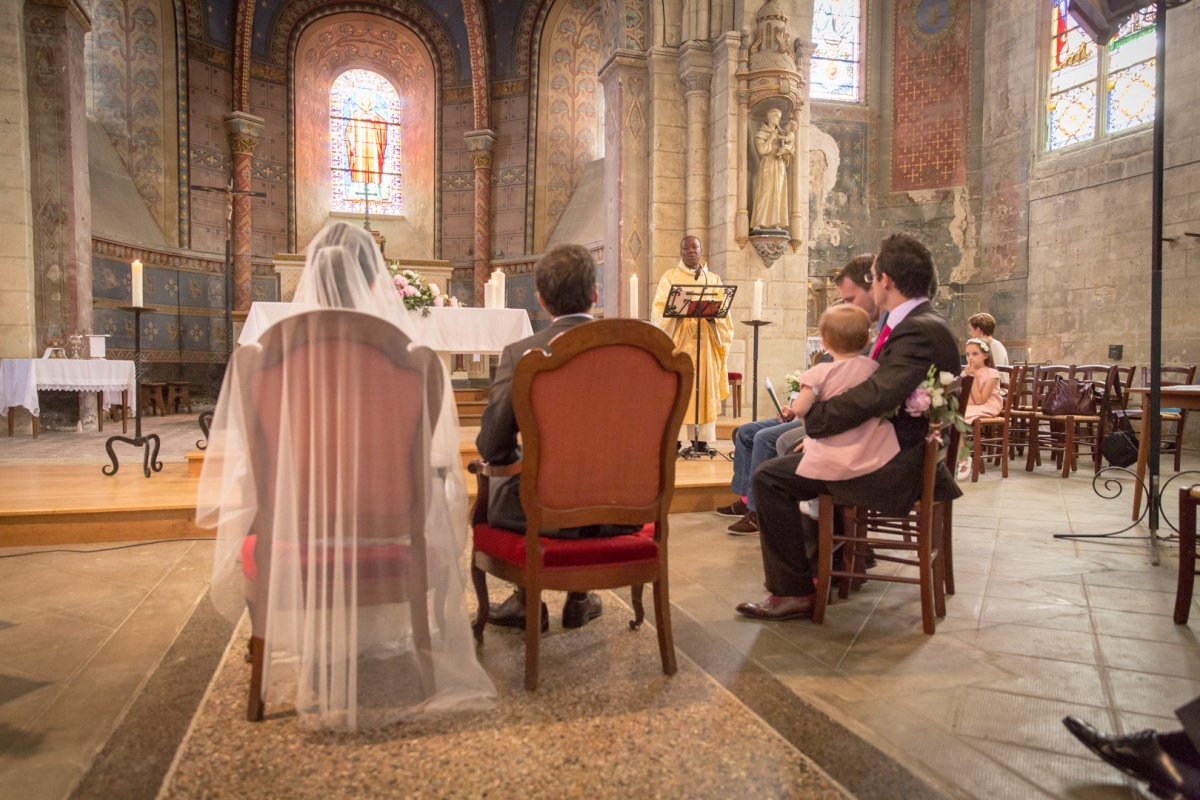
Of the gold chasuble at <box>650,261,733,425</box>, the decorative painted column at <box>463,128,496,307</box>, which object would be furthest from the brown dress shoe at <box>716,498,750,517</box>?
the decorative painted column at <box>463,128,496,307</box>

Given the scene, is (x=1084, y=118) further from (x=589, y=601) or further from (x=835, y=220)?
(x=589, y=601)

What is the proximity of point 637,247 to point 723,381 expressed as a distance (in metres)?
2.82

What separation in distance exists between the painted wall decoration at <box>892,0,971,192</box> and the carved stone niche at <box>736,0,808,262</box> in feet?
19.3

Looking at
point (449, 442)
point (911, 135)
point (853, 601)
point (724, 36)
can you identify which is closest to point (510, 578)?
point (449, 442)

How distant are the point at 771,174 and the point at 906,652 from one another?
21.6ft

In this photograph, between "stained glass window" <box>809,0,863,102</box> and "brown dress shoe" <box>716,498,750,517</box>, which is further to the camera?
"stained glass window" <box>809,0,863,102</box>

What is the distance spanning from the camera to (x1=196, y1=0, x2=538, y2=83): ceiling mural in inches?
504

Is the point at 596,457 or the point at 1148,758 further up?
the point at 596,457

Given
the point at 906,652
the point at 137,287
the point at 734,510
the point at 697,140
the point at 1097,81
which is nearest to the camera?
the point at 906,652

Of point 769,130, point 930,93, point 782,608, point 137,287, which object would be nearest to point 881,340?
point 782,608

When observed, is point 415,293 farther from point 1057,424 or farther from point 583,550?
point 1057,424

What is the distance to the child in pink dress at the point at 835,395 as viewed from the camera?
8.69ft

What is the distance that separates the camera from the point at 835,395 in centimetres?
265

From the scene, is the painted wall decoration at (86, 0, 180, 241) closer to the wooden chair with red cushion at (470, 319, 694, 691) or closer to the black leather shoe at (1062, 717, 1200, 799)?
the wooden chair with red cushion at (470, 319, 694, 691)
